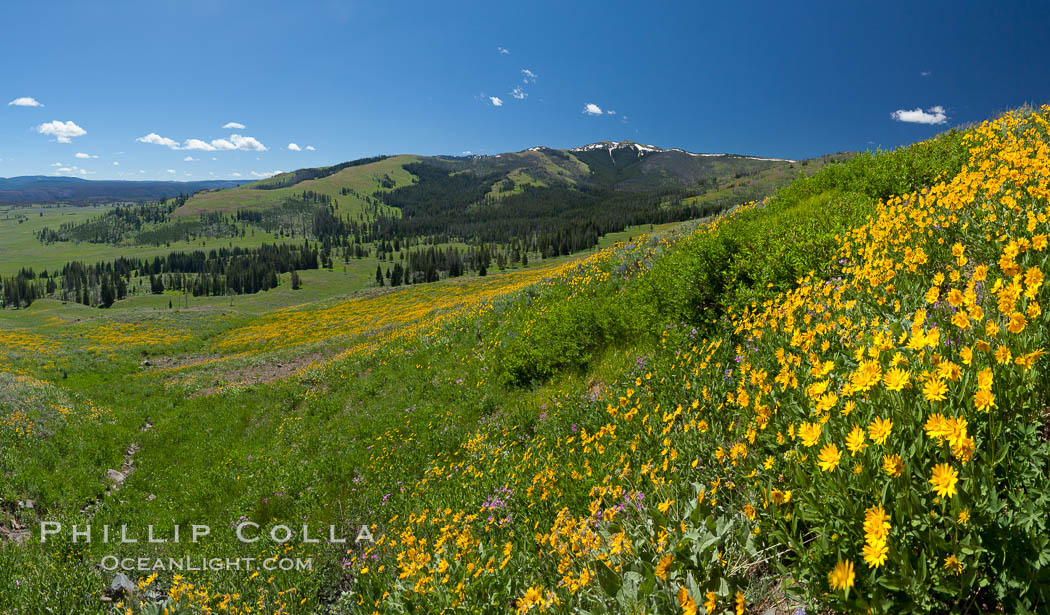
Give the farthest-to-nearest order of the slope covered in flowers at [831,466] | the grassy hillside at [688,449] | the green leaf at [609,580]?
1. the green leaf at [609,580]
2. the grassy hillside at [688,449]
3. the slope covered in flowers at [831,466]

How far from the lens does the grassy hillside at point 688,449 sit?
7.29ft

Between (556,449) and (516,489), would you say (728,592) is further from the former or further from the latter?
(556,449)

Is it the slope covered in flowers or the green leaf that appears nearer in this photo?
the slope covered in flowers

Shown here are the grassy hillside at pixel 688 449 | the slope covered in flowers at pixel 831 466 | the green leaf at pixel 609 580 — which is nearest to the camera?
the slope covered in flowers at pixel 831 466

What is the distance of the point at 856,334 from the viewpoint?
378 centimetres

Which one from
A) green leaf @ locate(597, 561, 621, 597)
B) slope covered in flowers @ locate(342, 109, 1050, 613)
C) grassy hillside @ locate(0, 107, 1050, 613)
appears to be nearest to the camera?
slope covered in flowers @ locate(342, 109, 1050, 613)

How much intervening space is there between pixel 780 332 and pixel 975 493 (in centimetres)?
302

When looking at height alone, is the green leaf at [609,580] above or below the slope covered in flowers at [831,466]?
below

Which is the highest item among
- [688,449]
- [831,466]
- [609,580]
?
[831,466]

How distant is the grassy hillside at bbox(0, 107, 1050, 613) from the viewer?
7.29ft

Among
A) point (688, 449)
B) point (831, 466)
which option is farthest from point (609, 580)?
point (831, 466)

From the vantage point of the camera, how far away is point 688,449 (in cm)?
403

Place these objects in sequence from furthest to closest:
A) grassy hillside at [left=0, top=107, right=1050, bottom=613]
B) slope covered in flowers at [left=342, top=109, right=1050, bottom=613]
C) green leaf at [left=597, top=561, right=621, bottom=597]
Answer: green leaf at [left=597, top=561, right=621, bottom=597] → grassy hillside at [left=0, top=107, right=1050, bottom=613] → slope covered in flowers at [left=342, top=109, right=1050, bottom=613]

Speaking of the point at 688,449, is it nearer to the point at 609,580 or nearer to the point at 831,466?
the point at 609,580
